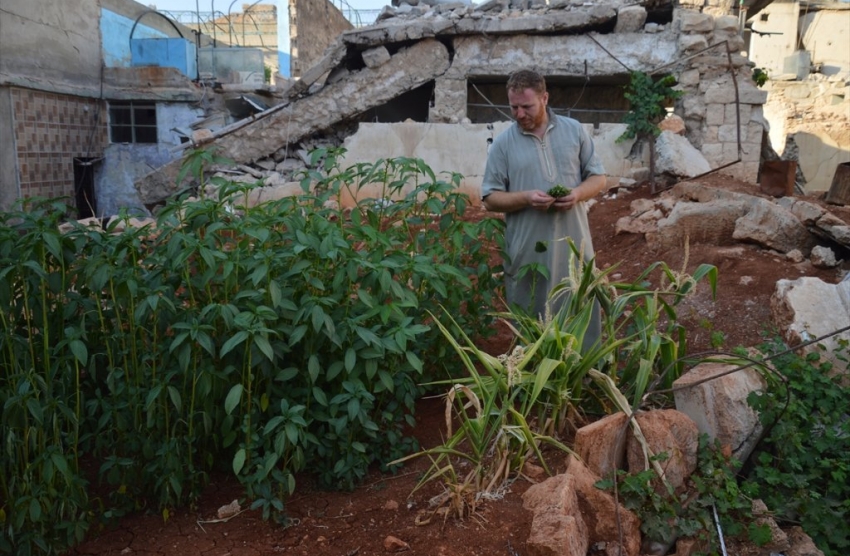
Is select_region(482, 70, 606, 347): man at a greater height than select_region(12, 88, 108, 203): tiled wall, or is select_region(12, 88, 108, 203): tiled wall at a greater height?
select_region(12, 88, 108, 203): tiled wall

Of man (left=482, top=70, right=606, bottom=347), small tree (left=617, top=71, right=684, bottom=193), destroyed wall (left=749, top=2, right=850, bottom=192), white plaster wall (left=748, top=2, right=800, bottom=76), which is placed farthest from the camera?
white plaster wall (left=748, top=2, right=800, bottom=76)

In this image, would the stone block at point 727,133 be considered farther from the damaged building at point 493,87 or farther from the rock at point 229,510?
the rock at point 229,510

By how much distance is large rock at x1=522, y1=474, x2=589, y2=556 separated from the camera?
2.25 metres

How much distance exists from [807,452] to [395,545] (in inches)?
67.1

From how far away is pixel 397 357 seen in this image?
9.61 ft

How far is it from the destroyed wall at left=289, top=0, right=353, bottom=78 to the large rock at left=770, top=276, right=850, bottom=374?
1476cm

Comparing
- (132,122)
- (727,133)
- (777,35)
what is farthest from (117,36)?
(777,35)

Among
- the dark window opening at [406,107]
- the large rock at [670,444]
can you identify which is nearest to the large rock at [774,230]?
the large rock at [670,444]

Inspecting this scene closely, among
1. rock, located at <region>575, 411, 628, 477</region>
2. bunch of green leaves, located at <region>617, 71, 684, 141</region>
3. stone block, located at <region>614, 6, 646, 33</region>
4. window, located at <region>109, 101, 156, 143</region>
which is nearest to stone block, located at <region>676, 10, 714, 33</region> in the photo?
stone block, located at <region>614, 6, 646, 33</region>

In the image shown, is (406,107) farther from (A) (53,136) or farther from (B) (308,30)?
(B) (308,30)

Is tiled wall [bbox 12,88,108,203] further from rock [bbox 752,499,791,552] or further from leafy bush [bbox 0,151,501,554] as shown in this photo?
rock [bbox 752,499,791,552]

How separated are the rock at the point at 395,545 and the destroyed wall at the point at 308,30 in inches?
616

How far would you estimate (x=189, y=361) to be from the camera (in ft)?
8.55

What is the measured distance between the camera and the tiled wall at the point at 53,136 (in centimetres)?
1141
